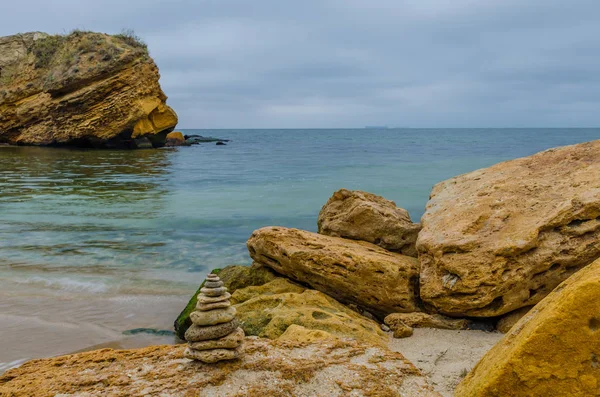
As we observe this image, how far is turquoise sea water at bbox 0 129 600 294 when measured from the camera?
804 centimetres

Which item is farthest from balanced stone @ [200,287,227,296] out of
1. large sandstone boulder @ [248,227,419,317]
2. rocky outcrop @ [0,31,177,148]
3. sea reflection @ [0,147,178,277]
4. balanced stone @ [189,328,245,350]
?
rocky outcrop @ [0,31,177,148]

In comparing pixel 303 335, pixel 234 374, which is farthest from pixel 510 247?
pixel 234 374

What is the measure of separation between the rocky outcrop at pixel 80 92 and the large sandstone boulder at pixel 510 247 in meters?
31.1

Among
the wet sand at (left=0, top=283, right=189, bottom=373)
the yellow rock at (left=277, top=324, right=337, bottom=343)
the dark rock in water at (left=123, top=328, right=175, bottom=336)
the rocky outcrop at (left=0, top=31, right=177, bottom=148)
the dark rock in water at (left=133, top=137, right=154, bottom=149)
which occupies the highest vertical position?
the rocky outcrop at (left=0, top=31, right=177, bottom=148)

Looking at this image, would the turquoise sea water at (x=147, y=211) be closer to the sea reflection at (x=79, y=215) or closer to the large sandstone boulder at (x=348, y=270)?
the sea reflection at (x=79, y=215)

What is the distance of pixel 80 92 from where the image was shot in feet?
106

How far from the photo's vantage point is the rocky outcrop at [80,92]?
3244cm

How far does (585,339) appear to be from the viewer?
258cm

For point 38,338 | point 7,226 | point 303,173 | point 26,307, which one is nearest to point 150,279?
point 26,307

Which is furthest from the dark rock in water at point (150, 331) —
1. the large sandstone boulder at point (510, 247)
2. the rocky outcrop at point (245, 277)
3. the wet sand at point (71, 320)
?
the large sandstone boulder at point (510, 247)

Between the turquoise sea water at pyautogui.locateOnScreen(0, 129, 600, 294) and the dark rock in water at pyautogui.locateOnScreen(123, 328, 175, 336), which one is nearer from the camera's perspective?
the dark rock in water at pyautogui.locateOnScreen(123, 328, 175, 336)

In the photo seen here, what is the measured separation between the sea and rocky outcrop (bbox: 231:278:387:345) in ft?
4.52

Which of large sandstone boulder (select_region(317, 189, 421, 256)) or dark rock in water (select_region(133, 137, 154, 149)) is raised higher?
dark rock in water (select_region(133, 137, 154, 149))

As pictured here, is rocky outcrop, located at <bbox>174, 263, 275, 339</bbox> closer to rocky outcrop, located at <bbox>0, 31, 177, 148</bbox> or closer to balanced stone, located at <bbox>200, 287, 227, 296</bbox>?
balanced stone, located at <bbox>200, 287, 227, 296</bbox>
